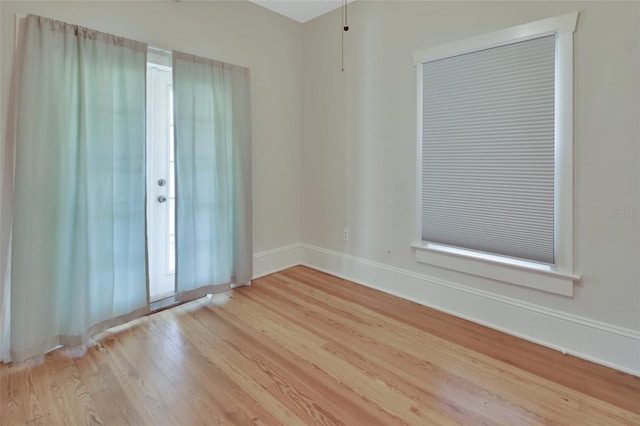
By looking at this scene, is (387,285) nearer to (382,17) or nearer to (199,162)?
(199,162)

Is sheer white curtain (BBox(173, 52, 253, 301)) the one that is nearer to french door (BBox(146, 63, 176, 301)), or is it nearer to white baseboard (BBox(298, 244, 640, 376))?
french door (BBox(146, 63, 176, 301))

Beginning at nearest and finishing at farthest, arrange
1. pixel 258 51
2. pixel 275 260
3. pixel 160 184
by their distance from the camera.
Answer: pixel 160 184
pixel 258 51
pixel 275 260

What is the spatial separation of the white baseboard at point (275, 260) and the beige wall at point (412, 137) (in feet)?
0.81

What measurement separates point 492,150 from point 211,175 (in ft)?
7.73

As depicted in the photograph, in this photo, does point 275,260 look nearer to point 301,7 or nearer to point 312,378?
point 312,378

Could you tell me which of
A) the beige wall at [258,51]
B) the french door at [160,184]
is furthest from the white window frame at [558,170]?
the french door at [160,184]

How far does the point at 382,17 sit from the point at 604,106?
1.99 m

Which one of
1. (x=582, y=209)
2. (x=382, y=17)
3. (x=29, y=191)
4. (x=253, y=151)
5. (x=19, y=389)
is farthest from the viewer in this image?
(x=253, y=151)

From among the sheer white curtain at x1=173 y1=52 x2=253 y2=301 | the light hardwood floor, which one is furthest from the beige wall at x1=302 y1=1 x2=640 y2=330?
the sheer white curtain at x1=173 y1=52 x2=253 y2=301

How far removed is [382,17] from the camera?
3090 mm

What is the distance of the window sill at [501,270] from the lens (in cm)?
223

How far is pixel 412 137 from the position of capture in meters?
2.96

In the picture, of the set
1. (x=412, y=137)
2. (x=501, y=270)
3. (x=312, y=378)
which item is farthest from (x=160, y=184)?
(x=501, y=270)

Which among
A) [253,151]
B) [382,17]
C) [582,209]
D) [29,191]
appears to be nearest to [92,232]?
[29,191]
